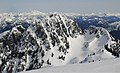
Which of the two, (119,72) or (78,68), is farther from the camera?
(78,68)

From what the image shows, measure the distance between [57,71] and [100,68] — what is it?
295 cm

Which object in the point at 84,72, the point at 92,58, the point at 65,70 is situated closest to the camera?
the point at 84,72

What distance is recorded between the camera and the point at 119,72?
20.0m

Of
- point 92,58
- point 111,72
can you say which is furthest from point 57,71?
point 92,58

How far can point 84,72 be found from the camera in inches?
779

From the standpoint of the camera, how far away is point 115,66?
2158 cm

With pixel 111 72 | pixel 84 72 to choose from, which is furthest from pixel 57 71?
pixel 111 72

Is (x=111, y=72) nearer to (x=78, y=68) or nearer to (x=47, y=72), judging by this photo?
(x=78, y=68)

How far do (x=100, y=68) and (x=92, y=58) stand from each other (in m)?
173

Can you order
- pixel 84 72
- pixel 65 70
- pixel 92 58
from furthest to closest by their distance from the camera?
pixel 92 58
pixel 65 70
pixel 84 72

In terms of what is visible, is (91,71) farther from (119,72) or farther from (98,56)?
(98,56)

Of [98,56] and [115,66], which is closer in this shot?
[115,66]

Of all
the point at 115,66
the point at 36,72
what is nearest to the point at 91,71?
the point at 115,66

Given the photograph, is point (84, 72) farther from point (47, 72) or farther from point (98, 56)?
point (98, 56)
